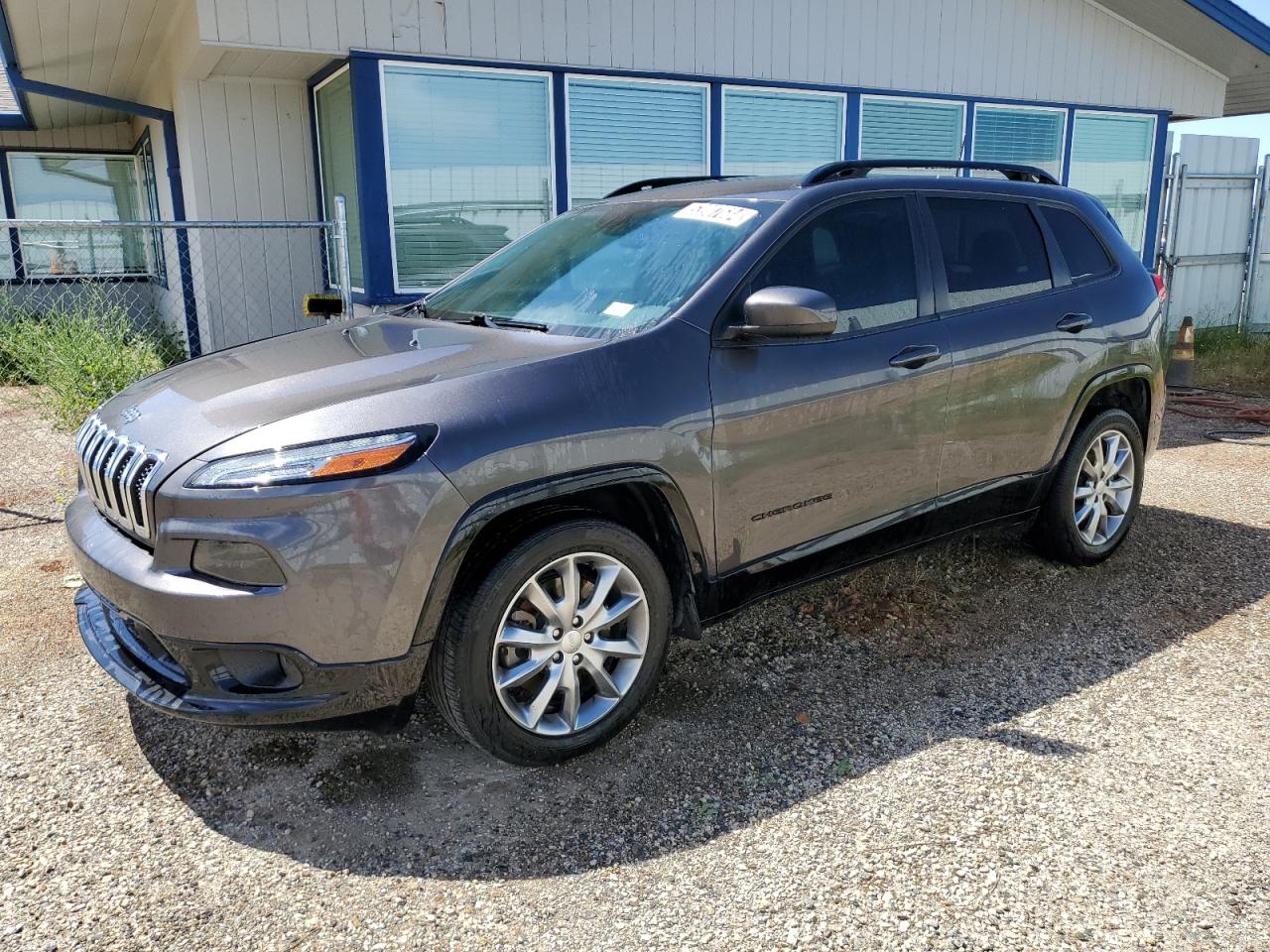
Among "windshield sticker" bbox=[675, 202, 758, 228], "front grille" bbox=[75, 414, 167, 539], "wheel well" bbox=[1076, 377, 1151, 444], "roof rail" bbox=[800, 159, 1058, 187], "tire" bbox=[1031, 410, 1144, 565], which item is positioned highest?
"roof rail" bbox=[800, 159, 1058, 187]

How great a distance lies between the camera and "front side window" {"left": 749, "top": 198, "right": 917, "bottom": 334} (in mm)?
3578

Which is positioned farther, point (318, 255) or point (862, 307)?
point (318, 255)

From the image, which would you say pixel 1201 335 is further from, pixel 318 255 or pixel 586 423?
pixel 586 423

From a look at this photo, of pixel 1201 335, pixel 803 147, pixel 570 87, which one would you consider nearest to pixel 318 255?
pixel 570 87

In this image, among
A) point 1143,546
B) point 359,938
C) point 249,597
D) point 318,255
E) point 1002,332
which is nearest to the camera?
point 359,938

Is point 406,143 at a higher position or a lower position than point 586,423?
higher

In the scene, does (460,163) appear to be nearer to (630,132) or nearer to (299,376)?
(630,132)

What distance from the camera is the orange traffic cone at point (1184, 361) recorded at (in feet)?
34.0

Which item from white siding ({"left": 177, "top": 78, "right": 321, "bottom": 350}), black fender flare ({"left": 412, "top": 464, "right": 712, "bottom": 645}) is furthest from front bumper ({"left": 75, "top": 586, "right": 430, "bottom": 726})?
white siding ({"left": 177, "top": 78, "right": 321, "bottom": 350})

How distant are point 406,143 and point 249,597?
6.21 m

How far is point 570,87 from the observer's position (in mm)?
8656

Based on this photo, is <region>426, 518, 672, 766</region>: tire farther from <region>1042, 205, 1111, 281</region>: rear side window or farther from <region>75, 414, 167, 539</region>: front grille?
<region>1042, 205, 1111, 281</region>: rear side window

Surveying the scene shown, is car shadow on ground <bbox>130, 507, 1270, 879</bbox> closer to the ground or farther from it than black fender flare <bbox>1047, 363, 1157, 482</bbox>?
closer to the ground

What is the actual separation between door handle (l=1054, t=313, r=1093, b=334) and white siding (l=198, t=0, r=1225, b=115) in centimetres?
547
